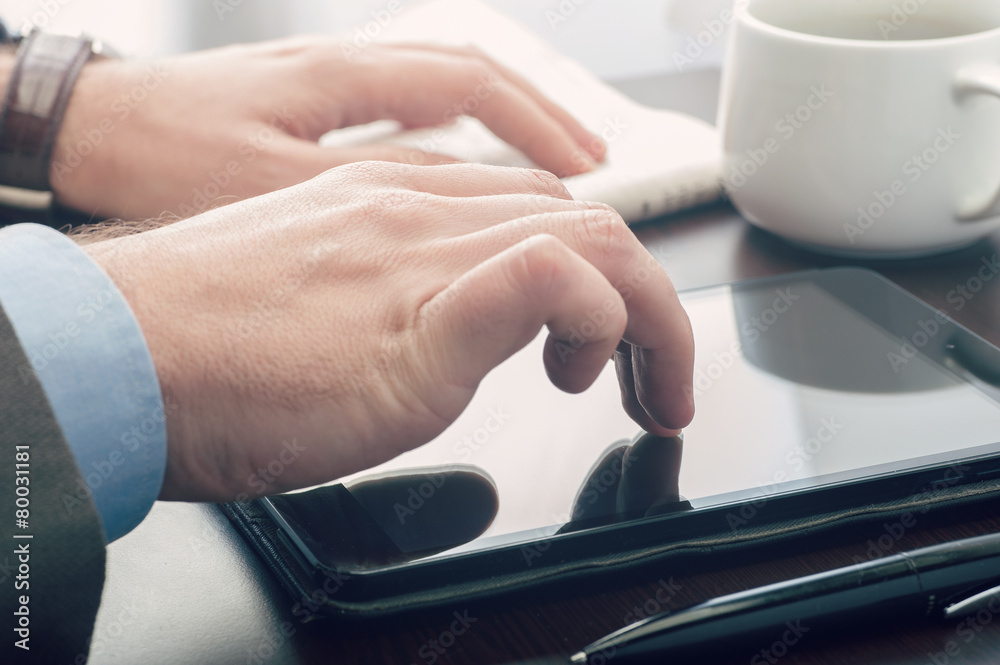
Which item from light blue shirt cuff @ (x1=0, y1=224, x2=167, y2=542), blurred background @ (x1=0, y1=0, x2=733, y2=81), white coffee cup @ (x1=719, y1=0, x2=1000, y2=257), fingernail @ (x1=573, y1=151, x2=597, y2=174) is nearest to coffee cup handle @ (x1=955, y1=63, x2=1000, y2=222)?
white coffee cup @ (x1=719, y1=0, x2=1000, y2=257)

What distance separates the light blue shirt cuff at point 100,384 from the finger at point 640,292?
0.15 metres

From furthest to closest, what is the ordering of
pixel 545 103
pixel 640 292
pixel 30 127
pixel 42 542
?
pixel 545 103 < pixel 30 127 < pixel 640 292 < pixel 42 542

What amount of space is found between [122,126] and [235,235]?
0.38m

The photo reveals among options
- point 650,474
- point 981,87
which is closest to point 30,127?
point 650,474

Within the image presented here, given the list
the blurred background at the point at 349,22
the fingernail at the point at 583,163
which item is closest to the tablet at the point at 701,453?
the fingernail at the point at 583,163

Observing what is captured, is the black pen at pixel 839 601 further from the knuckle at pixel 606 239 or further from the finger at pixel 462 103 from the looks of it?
the finger at pixel 462 103

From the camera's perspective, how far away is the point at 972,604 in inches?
13.4

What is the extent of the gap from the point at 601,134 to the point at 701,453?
447 millimetres

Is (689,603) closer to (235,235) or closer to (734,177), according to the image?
(235,235)

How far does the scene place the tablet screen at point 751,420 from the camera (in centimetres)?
39

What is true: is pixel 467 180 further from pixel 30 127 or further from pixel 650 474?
pixel 30 127

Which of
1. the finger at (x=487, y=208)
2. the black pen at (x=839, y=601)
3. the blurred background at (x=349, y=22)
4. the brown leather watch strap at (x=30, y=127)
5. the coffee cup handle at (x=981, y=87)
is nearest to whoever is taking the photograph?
the black pen at (x=839, y=601)

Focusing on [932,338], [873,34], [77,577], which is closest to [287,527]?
[77,577]

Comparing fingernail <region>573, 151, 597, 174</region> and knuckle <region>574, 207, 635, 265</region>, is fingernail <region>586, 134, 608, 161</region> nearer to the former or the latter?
fingernail <region>573, 151, 597, 174</region>
